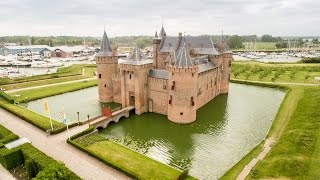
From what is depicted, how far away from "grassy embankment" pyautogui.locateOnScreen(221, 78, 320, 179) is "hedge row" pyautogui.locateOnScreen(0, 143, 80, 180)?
14641 mm

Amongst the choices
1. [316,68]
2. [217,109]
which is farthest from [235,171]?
[316,68]

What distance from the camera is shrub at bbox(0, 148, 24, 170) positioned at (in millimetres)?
25000

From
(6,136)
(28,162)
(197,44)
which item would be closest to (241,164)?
(28,162)

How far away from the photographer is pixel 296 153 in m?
27.0

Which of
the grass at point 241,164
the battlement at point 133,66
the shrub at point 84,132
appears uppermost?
the battlement at point 133,66

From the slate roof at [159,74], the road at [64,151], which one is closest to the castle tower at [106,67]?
the slate roof at [159,74]

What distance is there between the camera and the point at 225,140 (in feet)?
107

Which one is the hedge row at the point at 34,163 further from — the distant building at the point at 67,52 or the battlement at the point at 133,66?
the distant building at the point at 67,52

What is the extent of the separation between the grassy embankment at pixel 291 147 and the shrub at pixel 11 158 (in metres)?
20.7

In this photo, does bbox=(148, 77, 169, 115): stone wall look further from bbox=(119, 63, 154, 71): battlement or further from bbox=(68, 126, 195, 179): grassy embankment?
bbox=(68, 126, 195, 179): grassy embankment

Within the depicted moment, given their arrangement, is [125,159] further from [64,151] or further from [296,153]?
[296,153]

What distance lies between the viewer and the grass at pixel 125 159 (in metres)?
23.3

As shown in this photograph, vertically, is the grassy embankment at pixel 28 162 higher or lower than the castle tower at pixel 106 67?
lower

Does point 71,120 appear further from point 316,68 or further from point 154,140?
point 316,68
